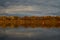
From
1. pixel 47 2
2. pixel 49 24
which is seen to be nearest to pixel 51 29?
pixel 49 24

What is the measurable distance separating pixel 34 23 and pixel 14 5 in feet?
1.33

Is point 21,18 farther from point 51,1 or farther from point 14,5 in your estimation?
point 51,1

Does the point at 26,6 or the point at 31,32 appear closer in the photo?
the point at 31,32

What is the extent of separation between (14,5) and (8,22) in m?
0.28

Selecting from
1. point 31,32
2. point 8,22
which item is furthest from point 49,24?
point 8,22

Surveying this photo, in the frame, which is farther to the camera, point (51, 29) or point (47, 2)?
point (47, 2)

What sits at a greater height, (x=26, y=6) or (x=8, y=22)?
(x=26, y=6)

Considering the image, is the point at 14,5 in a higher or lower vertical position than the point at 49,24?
higher

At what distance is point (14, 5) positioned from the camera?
2.34 metres

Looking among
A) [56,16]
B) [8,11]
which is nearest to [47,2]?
[56,16]

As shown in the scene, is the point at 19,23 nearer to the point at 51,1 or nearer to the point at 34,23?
the point at 34,23

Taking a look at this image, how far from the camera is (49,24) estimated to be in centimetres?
225

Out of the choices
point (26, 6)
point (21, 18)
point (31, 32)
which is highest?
point (26, 6)

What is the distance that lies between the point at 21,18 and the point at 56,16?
51cm
